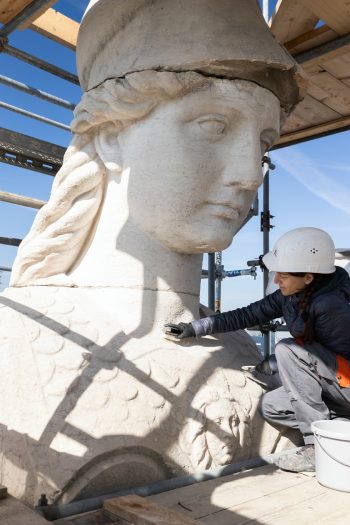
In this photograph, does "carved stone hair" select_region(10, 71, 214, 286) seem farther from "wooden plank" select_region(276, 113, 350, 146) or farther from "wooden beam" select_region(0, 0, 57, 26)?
"wooden plank" select_region(276, 113, 350, 146)

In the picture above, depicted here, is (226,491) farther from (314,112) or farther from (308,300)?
(314,112)

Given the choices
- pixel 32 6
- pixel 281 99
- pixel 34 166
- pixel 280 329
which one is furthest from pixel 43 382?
pixel 280 329

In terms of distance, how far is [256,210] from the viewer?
5762 millimetres

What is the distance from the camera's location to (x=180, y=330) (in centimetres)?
287

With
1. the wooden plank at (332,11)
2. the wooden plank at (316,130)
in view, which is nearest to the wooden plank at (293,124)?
the wooden plank at (316,130)

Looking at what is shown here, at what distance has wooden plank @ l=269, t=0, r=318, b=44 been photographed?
3.80 metres

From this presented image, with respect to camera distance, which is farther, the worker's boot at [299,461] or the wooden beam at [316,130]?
the wooden beam at [316,130]

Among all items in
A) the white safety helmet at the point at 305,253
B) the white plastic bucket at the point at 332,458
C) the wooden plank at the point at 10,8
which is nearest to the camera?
the white plastic bucket at the point at 332,458

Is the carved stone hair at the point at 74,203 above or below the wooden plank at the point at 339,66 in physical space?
below

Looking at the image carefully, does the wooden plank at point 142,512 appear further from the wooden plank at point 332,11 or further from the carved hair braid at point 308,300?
the wooden plank at point 332,11

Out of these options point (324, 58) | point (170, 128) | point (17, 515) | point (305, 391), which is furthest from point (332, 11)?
point (17, 515)

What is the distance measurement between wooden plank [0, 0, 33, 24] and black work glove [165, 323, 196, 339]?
2.35 meters

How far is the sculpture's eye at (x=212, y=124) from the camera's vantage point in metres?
2.79

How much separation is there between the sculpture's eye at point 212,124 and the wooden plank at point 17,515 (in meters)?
1.97
